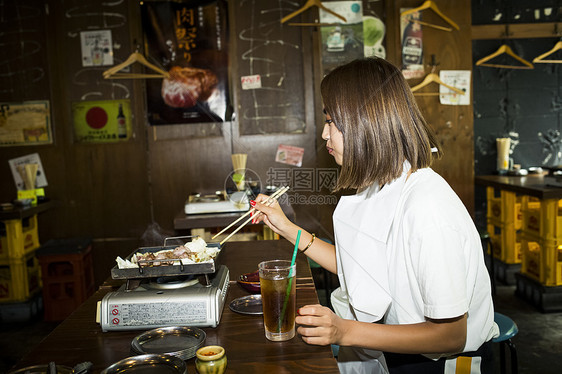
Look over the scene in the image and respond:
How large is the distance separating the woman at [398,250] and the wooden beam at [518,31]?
4151 mm

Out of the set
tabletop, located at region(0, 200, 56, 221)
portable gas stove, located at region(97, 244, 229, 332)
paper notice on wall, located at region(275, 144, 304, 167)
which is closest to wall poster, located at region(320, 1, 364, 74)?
paper notice on wall, located at region(275, 144, 304, 167)

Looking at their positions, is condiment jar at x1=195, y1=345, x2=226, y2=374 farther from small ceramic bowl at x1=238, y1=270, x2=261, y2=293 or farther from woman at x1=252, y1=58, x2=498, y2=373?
small ceramic bowl at x1=238, y1=270, x2=261, y2=293

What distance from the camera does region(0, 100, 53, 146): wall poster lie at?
4570mm

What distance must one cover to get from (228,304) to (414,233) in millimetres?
647

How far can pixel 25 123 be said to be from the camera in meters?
4.59

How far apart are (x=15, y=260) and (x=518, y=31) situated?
17.9 ft

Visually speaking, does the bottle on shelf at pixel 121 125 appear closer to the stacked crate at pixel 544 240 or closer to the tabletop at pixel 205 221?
the tabletop at pixel 205 221

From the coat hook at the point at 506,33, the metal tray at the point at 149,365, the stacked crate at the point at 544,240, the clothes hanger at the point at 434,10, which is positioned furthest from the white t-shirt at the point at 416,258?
the coat hook at the point at 506,33

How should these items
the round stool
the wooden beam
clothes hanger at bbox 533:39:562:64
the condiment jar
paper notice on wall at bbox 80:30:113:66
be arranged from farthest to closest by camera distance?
the wooden beam, clothes hanger at bbox 533:39:562:64, paper notice on wall at bbox 80:30:113:66, the round stool, the condiment jar

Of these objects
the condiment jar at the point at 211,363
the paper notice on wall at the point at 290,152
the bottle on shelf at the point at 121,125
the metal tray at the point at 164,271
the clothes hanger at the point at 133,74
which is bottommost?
the condiment jar at the point at 211,363

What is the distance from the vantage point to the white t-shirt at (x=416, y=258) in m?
1.16

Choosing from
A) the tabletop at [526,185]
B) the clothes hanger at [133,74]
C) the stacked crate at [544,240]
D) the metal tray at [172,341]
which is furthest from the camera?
the clothes hanger at [133,74]

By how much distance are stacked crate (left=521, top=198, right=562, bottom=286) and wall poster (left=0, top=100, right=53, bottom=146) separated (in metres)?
4.49

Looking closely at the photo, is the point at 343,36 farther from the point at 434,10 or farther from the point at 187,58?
the point at 187,58
